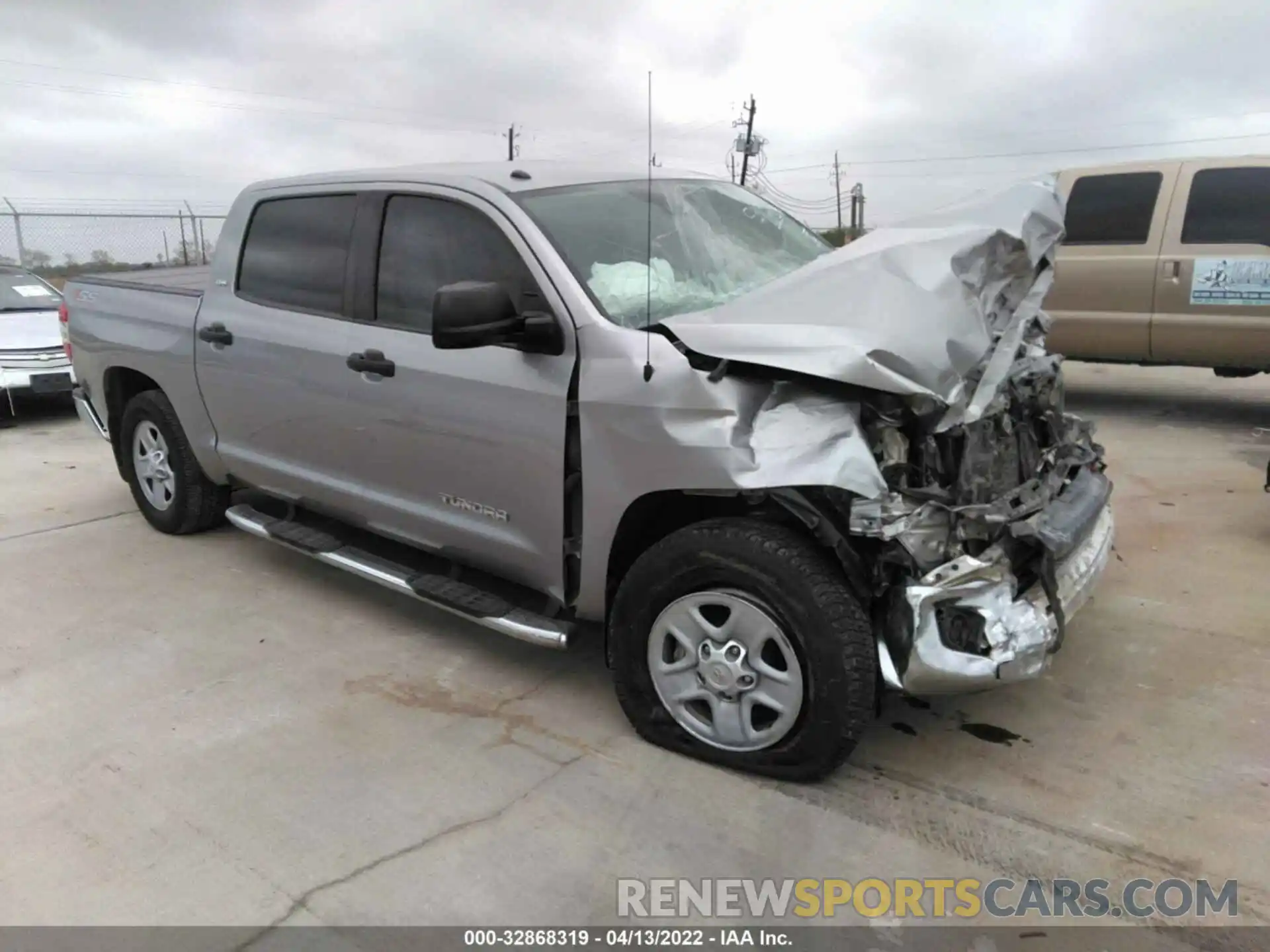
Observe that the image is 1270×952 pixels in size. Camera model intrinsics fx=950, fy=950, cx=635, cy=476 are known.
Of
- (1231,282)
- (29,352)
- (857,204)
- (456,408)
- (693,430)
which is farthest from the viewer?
(857,204)

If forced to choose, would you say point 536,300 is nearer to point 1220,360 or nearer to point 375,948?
point 375,948

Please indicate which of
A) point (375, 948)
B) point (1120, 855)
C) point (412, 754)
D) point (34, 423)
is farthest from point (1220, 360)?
point (34, 423)

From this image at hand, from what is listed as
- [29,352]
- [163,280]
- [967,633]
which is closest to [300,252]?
[163,280]

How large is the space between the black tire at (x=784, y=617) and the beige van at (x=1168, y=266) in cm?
554

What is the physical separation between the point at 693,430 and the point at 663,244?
104 centimetres

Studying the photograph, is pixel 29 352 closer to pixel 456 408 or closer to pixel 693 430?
pixel 456 408

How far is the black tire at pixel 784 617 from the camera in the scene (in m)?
2.65

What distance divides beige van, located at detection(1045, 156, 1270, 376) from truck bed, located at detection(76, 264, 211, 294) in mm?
5938

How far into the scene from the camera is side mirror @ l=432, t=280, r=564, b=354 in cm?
290

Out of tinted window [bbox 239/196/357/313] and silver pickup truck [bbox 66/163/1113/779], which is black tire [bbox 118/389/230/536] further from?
tinted window [bbox 239/196/357/313]

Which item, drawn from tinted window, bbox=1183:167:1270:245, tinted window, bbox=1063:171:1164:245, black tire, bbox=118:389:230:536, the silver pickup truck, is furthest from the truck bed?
tinted window, bbox=1183:167:1270:245

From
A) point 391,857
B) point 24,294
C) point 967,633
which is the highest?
point 24,294

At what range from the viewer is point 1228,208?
696cm

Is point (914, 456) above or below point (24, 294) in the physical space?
below
